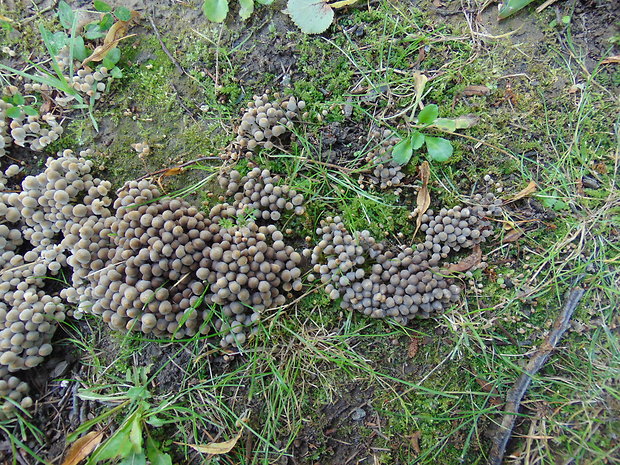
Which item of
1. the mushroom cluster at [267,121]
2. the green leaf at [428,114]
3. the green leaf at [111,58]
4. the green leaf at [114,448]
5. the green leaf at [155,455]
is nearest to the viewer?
the green leaf at [114,448]

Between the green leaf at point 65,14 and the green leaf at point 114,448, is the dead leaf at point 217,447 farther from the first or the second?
the green leaf at point 65,14

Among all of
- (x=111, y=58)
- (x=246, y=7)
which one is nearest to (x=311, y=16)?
(x=246, y=7)

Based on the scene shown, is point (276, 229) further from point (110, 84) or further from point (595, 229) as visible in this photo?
point (595, 229)

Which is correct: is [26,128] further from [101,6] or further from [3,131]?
[101,6]

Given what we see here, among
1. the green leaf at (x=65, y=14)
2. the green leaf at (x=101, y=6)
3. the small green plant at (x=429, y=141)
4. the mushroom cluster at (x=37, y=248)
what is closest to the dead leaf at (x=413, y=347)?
the small green plant at (x=429, y=141)

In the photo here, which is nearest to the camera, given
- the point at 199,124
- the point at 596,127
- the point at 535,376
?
the point at 535,376

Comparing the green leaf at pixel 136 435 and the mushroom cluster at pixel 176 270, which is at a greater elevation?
the mushroom cluster at pixel 176 270

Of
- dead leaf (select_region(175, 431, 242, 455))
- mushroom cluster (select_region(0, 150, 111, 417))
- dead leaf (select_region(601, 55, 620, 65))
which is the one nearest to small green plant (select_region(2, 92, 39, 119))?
mushroom cluster (select_region(0, 150, 111, 417))

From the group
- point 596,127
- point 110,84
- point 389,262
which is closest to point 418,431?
point 389,262
